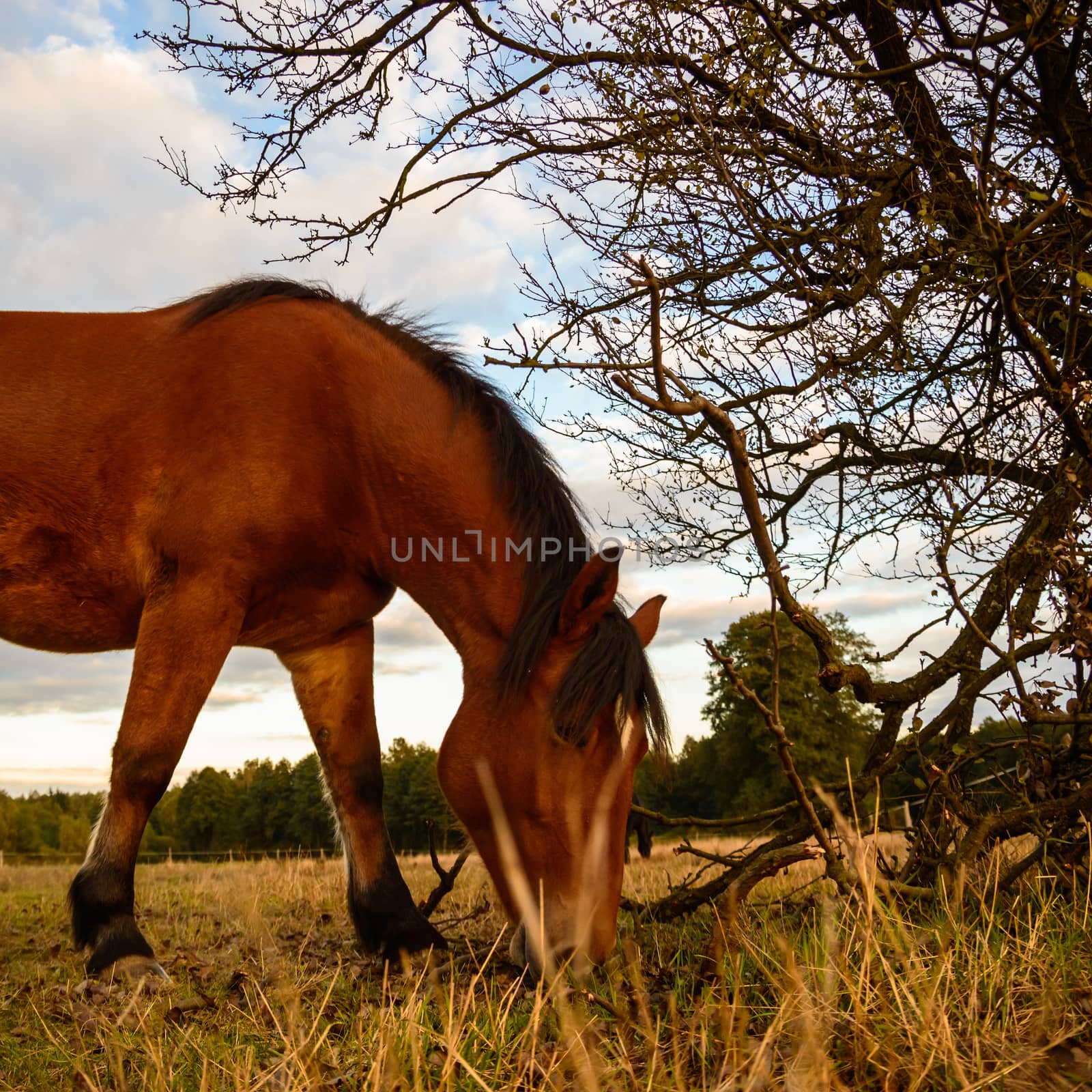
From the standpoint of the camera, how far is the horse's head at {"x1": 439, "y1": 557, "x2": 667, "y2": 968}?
350 centimetres

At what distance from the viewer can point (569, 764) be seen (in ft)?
12.1

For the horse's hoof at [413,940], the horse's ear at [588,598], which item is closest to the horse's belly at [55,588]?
the horse's hoof at [413,940]

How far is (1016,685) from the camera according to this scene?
378cm

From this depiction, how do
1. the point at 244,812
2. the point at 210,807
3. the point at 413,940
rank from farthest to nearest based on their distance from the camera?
the point at 210,807, the point at 244,812, the point at 413,940

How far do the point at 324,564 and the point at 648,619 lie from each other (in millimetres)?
1666

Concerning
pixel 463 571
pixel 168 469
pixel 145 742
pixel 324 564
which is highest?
pixel 168 469

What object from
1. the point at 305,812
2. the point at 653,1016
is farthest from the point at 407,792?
the point at 653,1016

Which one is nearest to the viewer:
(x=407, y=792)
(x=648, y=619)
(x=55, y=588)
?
(x=648, y=619)

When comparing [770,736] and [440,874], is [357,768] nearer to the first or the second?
[440,874]

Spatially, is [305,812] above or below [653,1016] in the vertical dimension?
below

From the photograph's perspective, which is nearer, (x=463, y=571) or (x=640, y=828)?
(x=640, y=828)

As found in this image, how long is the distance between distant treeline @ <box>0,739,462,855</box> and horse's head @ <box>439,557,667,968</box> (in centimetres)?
1196

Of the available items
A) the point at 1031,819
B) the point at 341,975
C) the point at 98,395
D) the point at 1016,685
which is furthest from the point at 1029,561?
the point at 98,395

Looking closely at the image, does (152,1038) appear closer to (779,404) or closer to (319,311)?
(319,311)
